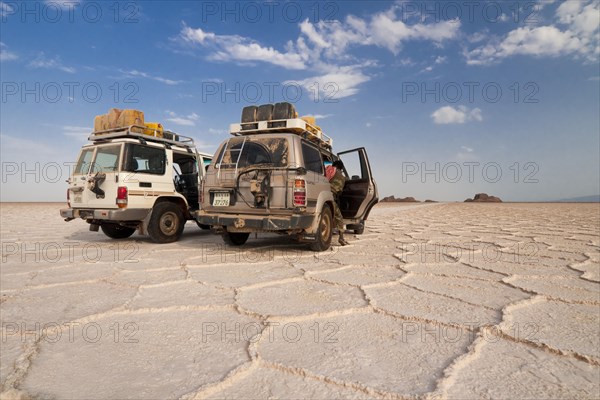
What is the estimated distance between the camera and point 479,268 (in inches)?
142

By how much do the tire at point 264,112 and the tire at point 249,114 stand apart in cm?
7

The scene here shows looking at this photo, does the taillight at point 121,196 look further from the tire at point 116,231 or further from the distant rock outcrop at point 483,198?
the distant rock outcrop at point 483,198

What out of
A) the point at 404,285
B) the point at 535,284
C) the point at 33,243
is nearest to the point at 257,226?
the point at 404,285

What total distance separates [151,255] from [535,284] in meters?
4.41

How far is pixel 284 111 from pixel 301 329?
3405 mm

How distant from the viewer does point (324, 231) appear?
4750 mm

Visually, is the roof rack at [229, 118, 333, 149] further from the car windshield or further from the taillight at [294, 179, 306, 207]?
the taillight at [294, 179, 306, 207]

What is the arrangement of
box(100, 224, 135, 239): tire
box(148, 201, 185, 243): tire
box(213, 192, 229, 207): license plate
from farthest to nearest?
box(100, 224, 135, 239): tire → box(148, 201, 185, 243): tire → box(213, 192, 229, 207): license plate

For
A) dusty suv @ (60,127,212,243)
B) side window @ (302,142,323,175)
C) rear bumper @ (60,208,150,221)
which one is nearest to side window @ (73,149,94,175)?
dusty suv @ (60,127,212,243)

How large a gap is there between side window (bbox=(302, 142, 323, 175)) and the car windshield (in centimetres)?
34

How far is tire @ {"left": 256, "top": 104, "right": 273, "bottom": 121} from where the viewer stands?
478 centimetres

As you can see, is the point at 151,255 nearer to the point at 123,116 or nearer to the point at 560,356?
the point at 123,116

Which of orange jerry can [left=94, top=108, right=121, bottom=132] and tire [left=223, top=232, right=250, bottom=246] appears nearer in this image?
tire [left=223, top=232, right=250, bottom=246]

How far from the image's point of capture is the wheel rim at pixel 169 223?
5457mm
